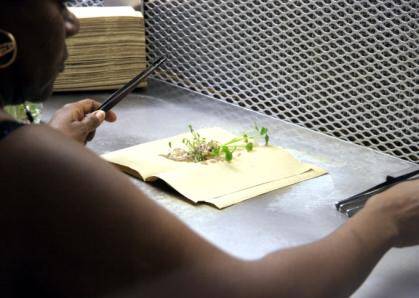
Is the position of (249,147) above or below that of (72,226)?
below

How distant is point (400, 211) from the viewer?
800 millimetres

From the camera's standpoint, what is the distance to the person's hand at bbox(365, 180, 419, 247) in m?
0.78

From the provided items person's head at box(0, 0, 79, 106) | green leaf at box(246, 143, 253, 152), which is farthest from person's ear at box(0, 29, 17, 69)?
green leaf at box(246, 143, 253, 152)

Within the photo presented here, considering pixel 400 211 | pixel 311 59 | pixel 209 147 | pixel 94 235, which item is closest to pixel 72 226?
pixel 94 235

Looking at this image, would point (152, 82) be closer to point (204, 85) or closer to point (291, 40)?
point (204, 85)

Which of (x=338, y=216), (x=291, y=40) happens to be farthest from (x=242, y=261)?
(x=291, y=40)

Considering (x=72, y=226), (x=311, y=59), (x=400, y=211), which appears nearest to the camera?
(x=72, y=226)

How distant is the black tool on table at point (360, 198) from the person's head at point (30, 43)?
1.78 feet

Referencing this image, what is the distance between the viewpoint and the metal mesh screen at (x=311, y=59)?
1.24m

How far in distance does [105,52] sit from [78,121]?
436mm

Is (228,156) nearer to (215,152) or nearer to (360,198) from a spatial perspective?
(215,152)

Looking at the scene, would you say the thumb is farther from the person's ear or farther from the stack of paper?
the person's ear

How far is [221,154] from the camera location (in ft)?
4.02

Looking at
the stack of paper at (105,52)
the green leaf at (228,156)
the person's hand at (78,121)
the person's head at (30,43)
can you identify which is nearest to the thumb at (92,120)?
the person's hand at (78,121)
